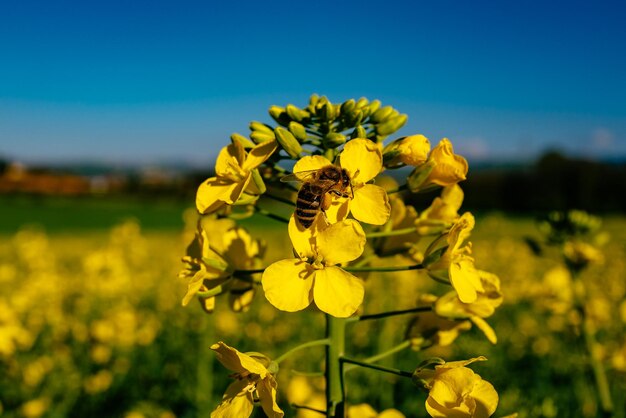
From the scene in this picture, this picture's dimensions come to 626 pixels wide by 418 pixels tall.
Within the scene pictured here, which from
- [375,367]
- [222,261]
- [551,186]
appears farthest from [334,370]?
[551,186]

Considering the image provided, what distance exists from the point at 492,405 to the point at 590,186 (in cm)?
3133

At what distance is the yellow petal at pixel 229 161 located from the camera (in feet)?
5.69

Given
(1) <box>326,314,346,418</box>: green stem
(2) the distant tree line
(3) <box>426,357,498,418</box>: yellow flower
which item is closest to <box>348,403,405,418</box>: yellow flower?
(1) <box>326,314,346,418</box>: green stem

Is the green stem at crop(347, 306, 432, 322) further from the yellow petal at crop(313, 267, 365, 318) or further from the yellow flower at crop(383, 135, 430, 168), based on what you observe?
the yellow flower at crop(383, 135, 430, 168)

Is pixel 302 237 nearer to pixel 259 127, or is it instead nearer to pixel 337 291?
pixel 337 291

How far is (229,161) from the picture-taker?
68.4 inches

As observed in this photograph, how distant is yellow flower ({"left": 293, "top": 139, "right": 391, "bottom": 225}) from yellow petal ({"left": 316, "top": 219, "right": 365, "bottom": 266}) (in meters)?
0.05

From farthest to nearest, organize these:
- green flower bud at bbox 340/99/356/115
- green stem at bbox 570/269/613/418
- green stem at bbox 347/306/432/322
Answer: green stem at bbox 570/269/613/418 → green flower bud at bbox 340/99/356/115 → green stem at bbox 347/306/432/322

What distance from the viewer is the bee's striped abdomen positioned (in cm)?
155

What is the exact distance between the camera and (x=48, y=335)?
6.23 metres

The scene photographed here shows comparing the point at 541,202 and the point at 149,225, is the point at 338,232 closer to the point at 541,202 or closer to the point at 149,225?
the point at 541,202

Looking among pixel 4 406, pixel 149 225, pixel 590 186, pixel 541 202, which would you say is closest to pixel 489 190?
pixel 541 202

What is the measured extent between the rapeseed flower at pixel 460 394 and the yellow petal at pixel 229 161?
924 millimetres

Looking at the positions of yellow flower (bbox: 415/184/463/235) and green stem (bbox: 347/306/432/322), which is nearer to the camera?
green stem (bbox: 347/306/432/322)
